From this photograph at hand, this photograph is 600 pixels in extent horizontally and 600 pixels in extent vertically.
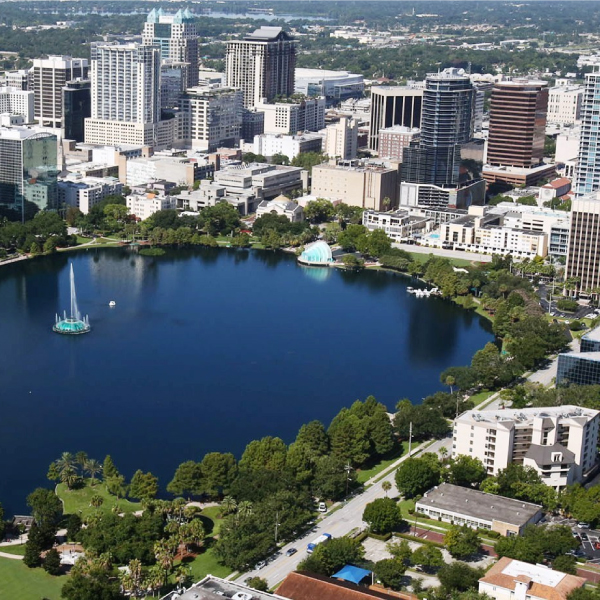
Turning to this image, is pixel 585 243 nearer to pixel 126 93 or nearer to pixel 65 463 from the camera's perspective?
pixel 65 463

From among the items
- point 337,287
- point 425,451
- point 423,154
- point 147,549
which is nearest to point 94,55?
point 423,154

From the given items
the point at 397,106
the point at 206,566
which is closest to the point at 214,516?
the point at 206,566

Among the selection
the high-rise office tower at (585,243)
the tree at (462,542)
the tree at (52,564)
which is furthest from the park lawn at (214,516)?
the high-rise office tower at (585,243)

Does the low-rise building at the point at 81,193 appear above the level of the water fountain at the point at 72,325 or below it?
above

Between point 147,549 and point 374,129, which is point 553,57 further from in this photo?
point 147,549

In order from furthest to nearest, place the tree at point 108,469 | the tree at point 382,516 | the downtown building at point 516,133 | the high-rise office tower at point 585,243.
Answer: the downtown building at point 516,133 < the high-rise office tower at point 585,243 < the tree at point 108,469 < the tree at point 382,516

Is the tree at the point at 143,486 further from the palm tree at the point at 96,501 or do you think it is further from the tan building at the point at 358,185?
the tan building at the point at 358,185
